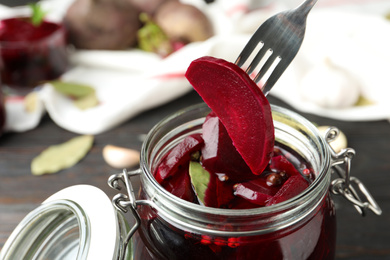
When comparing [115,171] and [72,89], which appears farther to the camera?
[72,89]

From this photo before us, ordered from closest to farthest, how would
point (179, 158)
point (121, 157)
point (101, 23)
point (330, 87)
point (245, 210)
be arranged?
point (245, 210) < point (179, 158) < point (121, 157) < point (330, 87) < point (101, 23)

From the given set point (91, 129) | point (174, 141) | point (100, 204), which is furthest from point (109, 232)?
point (91, 129)

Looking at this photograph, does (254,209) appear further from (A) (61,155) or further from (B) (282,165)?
(A) (61,155)

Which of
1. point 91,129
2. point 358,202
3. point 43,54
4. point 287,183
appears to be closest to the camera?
point 287,183

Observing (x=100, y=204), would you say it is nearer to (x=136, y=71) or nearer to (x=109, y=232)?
(x=109, y=232)

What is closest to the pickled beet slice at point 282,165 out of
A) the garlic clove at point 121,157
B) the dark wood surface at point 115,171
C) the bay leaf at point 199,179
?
the bay leaf at point 199,179

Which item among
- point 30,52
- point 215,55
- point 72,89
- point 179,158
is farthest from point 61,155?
point 179,158

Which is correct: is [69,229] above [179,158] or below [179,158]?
below
